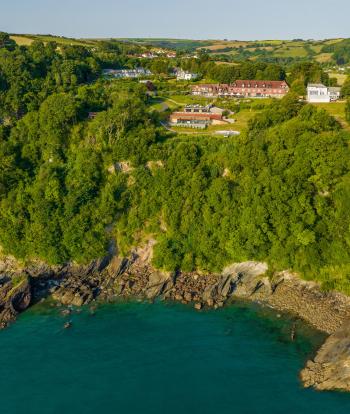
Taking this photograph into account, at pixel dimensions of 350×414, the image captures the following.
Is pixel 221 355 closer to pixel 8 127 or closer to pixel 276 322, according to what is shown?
pixel 276 322

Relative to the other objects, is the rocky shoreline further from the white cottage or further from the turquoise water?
the white cottage

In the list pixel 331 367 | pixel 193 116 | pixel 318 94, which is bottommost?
pixel 331 367

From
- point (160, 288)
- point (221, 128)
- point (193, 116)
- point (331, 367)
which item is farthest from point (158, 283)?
point (193, 116)

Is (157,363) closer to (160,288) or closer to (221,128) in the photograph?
(160,288)

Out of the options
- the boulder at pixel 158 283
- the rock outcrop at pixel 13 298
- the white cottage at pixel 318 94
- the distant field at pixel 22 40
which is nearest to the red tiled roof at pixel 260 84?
the white cottage at pixel 318 94

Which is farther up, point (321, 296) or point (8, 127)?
point (8, 127)

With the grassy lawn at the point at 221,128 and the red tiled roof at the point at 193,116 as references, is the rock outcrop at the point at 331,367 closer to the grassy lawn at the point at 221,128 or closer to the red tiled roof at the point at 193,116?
the grassy lawn at the point at 221,128

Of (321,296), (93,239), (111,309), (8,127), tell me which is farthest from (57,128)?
(321,296)

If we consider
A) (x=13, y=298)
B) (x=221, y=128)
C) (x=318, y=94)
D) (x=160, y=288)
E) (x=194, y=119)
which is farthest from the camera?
(x=318, y=94)
